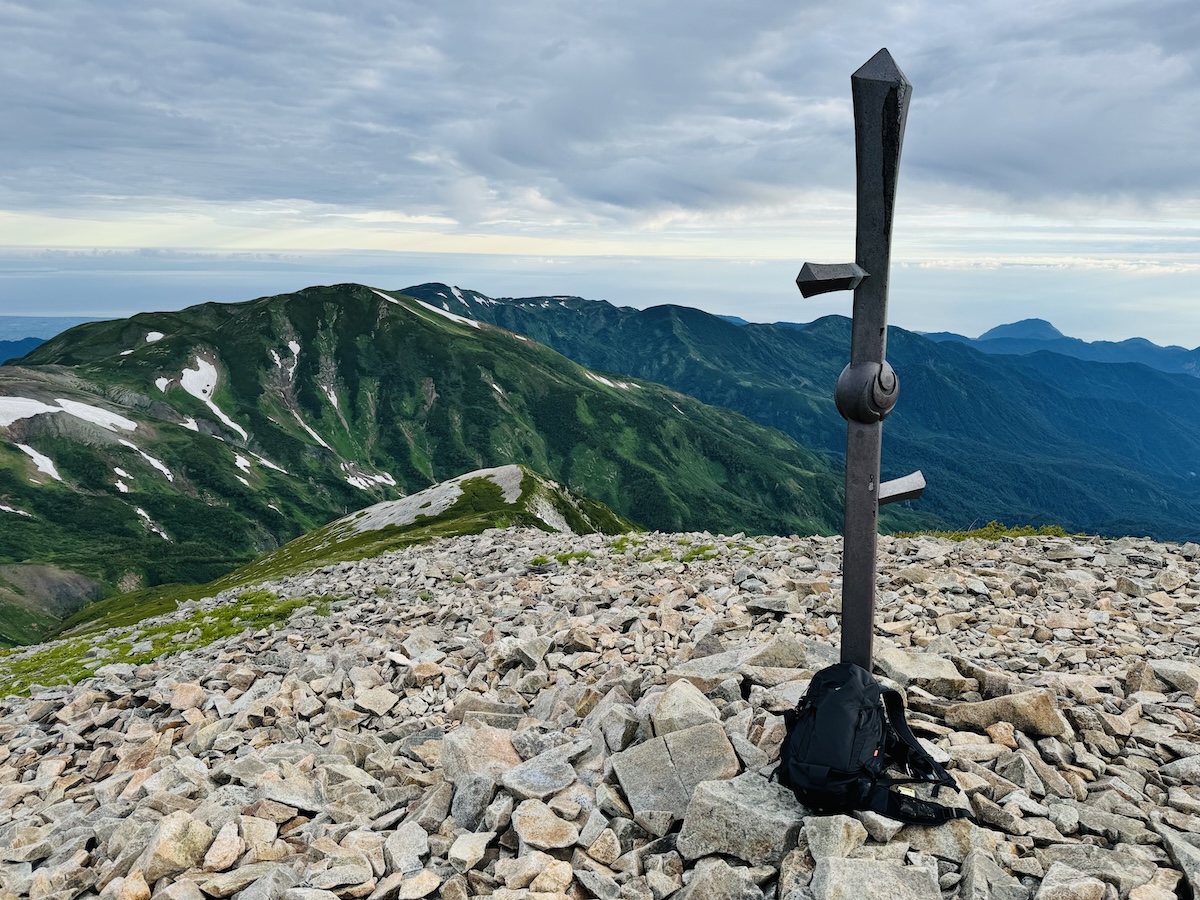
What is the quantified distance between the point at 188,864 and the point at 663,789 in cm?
570

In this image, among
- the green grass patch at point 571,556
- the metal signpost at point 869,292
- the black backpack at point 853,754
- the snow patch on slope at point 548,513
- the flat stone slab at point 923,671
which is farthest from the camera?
the snow patch on slope at point 548,513

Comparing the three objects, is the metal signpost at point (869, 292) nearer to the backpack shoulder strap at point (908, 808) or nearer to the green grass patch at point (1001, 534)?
the backpack shoulder strap at point (908, 808)

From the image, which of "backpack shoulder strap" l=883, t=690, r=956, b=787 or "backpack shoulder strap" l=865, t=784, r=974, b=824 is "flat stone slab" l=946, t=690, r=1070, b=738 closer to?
"backpack shoulder strap" l=883, t=690, r=956, b=787

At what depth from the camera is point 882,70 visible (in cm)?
799

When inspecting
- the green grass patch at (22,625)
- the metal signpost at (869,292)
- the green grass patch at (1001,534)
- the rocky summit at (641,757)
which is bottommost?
Result: the green grass patch at (22,625)

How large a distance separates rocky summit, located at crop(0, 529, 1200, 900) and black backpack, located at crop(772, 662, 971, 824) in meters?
Answer: 0.23

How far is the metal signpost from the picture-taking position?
805 centimetres

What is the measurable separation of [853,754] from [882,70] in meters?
7.23

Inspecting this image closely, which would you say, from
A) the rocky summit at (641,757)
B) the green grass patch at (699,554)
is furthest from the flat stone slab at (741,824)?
the green grass patch at (699,554)

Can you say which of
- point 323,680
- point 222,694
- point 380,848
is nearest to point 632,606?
point 323,680

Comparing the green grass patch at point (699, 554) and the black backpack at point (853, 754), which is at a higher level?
the black backpack at point (853, 754)

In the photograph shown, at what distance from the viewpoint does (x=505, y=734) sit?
37.4 ft

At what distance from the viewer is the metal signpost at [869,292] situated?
805cm

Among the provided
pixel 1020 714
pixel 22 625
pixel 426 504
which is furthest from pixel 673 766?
pixel 22 625
